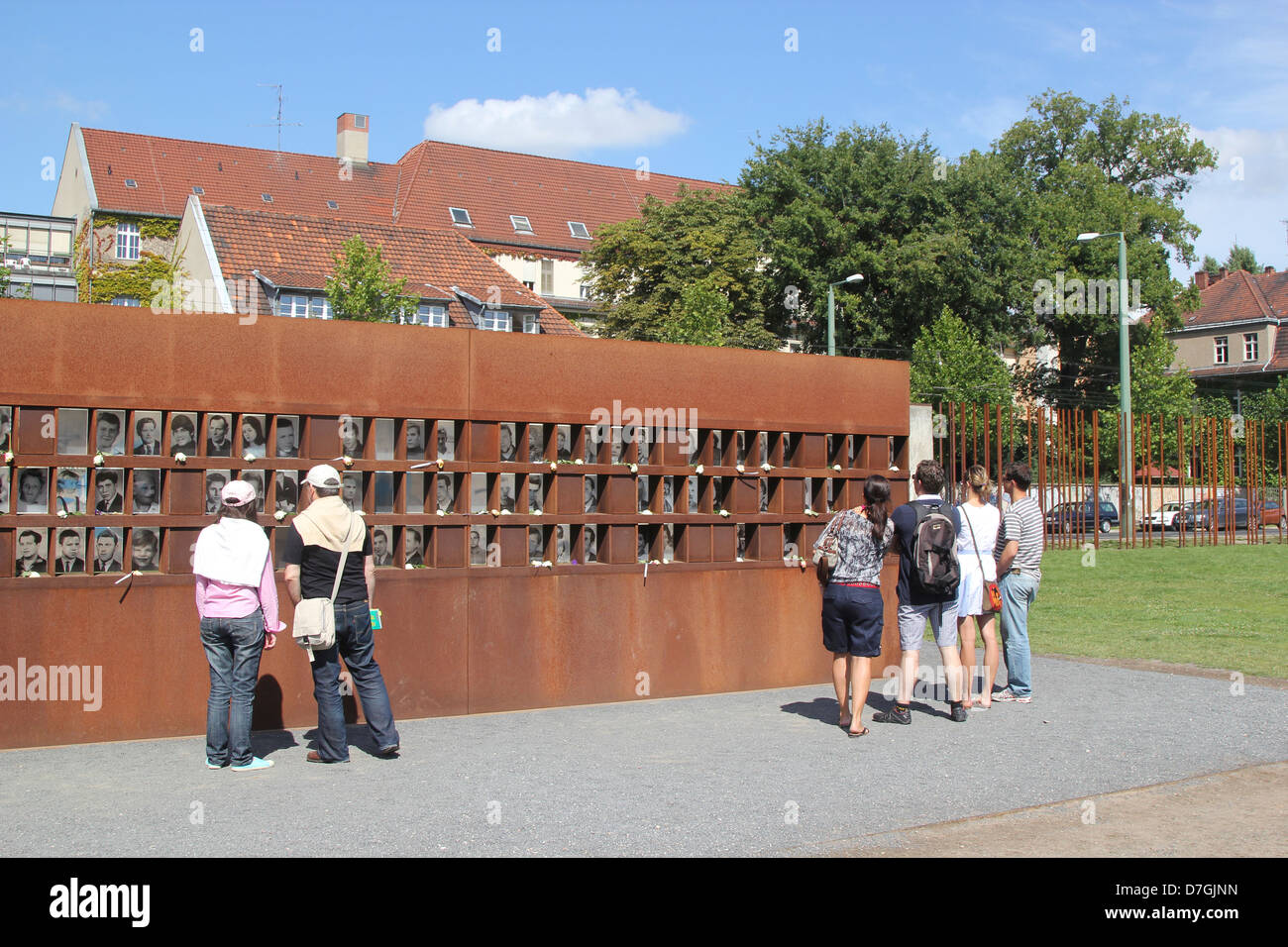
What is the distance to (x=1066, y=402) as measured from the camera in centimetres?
5981

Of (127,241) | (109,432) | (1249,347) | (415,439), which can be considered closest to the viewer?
(109,432)

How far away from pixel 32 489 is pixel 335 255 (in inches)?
1289

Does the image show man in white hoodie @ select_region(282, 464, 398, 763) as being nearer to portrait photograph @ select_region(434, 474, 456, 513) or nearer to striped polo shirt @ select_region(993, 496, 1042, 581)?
portrait photograph @ select_region(434, 474, 456, 513)

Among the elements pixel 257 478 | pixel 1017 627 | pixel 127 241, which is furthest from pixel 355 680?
pixel 127 241

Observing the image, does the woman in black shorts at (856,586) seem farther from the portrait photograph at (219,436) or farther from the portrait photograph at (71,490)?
the portrait photograph at (71,490)

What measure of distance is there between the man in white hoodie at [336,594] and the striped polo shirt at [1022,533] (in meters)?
4.73

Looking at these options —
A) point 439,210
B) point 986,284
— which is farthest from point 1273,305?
point 439,210

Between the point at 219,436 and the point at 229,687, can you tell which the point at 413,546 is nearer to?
the point at 219,436

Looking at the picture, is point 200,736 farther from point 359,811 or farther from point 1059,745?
point 1059,745

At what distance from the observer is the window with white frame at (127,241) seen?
178 feet

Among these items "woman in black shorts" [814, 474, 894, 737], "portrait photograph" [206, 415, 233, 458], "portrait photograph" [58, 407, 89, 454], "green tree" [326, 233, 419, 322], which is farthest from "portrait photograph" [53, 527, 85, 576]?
"green tree" [326, 233, 419, 322]

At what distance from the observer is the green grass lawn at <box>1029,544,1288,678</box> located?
39.7 ft

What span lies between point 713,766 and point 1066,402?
5654 centimetres

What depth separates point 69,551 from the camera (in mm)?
7746
